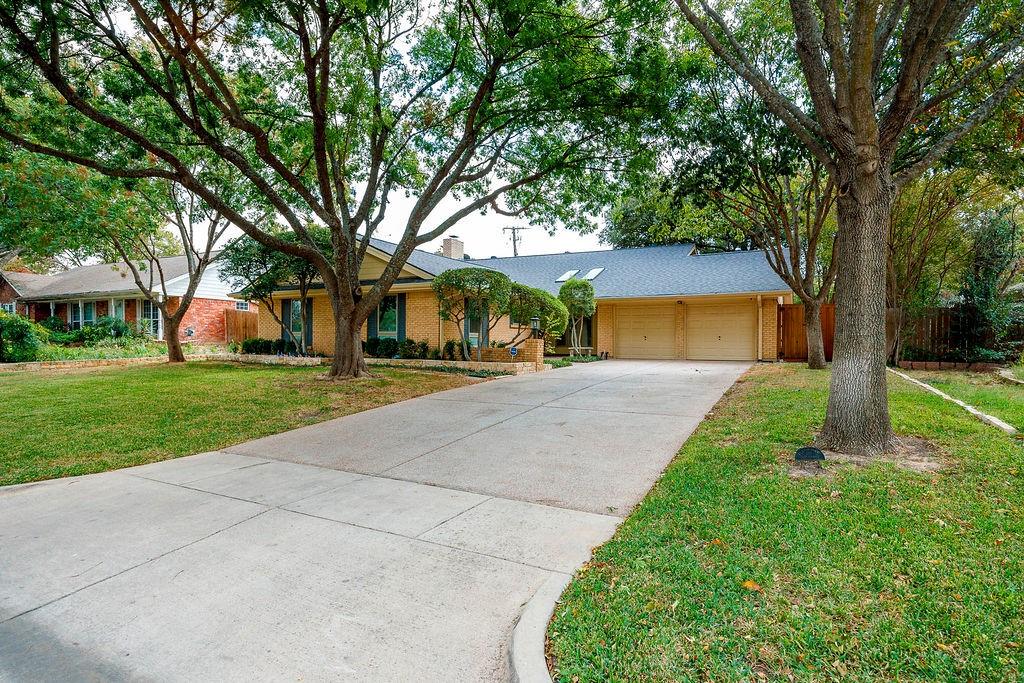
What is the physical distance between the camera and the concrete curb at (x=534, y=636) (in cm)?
216

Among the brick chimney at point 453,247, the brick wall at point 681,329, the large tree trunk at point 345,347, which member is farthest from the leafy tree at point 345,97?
the brick chimney at point 453,247

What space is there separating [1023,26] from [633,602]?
27.1 ft

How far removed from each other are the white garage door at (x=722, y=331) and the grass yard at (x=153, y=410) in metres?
10.2

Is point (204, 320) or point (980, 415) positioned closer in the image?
point (980, 415)

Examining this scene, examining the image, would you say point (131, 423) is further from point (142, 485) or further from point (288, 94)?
point (288, 94)

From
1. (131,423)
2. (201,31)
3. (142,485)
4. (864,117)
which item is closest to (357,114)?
(201,31)

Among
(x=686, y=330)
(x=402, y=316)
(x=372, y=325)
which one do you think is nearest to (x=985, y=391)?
(x=686, y=330)

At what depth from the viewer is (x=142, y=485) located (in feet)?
16.4

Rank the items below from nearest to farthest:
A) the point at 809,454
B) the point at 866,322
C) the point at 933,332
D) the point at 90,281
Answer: the point at 809,454 → the point at 866,322 → the point at 933,332 → the point at 90,281

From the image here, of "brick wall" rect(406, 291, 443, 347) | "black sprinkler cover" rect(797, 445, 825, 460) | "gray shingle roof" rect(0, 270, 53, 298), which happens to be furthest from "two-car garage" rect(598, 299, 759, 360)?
"gray shingle roof" rect(0, 270, 53, 298)

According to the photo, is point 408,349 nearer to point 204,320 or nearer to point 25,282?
point 204,320

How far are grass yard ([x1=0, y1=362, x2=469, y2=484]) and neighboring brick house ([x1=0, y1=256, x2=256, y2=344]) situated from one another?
36.5 feet

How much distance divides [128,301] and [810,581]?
99.0 ft

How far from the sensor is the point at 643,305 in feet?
64.3
